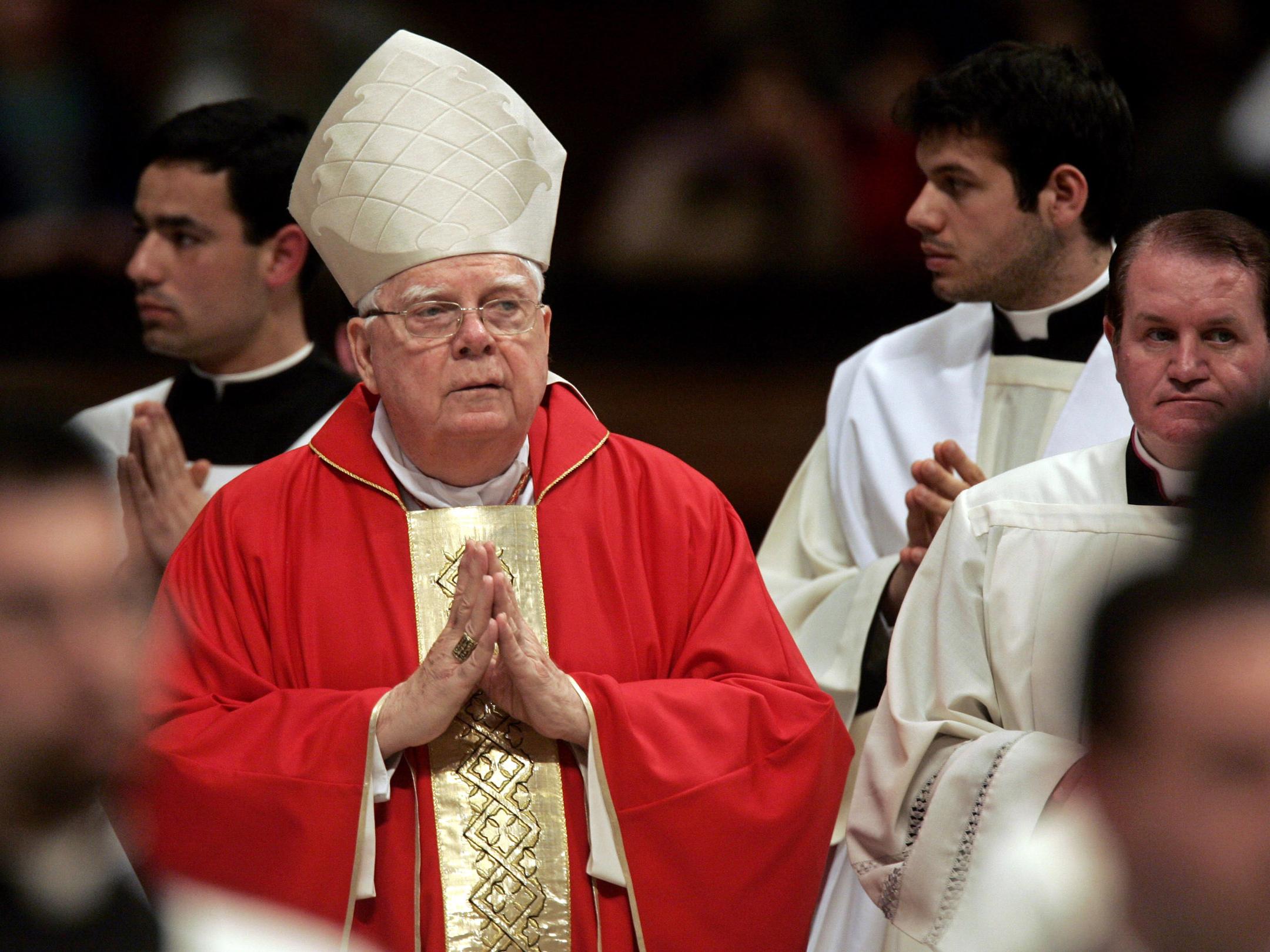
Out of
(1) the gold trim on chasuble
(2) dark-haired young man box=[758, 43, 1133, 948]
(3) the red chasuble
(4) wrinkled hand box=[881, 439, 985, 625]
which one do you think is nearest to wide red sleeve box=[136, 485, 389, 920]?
(3) the red chasuble

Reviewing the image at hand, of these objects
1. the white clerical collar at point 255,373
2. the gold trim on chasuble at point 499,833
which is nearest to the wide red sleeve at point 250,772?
the gold trim on chasuble at point 499,833

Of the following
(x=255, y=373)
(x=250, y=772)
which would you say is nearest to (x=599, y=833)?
(x=250, y=772)

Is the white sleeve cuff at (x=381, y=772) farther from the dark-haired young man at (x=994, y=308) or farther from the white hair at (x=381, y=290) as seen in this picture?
the dark-haired young man at (x=994, y=308)

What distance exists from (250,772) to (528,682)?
50 cm

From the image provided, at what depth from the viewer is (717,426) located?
24.9ft

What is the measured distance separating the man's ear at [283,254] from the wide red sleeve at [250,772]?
1.64 metres

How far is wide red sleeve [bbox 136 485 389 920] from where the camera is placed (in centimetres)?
315

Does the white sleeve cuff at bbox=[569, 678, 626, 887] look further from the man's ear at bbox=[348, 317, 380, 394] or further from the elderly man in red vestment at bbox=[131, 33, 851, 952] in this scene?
the man's ear at bbox=[348, 317, 380, 394]

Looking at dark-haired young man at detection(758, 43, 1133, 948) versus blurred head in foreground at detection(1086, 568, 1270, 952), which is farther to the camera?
dark-haired young man at detection(758, 43, 1133, 948)

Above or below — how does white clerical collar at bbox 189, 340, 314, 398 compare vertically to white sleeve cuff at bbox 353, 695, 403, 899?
above

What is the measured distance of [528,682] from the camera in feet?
10.3

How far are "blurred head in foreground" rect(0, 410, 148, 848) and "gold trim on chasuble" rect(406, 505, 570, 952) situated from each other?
1600 millimetres

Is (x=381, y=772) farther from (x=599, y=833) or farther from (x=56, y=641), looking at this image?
(x=56, y=641)

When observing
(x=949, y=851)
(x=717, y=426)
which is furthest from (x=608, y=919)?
(x=717, y=426)
